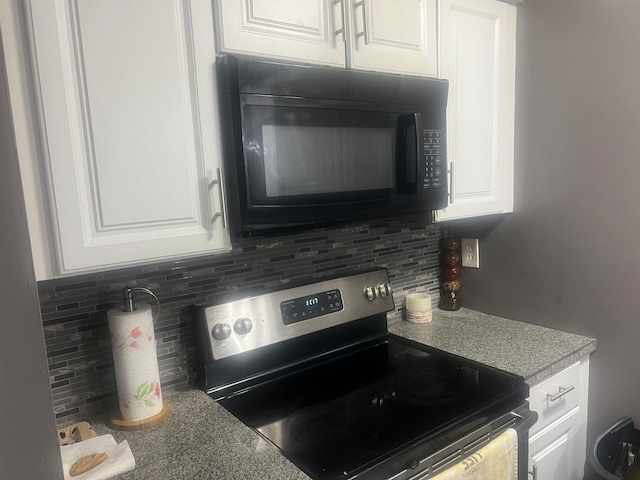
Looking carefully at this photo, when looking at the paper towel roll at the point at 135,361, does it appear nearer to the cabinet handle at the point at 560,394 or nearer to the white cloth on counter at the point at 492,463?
the white cloth on counter at the point at 492,463

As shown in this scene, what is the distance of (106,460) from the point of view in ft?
3.06

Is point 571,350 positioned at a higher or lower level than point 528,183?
lower

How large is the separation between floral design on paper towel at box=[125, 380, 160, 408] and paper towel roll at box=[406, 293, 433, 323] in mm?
980

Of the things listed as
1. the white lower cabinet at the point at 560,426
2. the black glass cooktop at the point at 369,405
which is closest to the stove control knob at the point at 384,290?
the black glass cooktop at the point at 369,405

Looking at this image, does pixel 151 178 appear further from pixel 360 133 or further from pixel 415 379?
pixel 415 379

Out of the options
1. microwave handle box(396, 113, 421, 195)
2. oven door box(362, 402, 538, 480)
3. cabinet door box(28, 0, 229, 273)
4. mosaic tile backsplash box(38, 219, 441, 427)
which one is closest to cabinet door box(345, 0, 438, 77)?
microwave handle box(396, 113, 421, 195)

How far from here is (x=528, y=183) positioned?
1.65m

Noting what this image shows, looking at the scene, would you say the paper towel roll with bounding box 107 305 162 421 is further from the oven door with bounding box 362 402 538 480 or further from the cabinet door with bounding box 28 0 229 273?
the oven door with bounding box 362 402 538 480

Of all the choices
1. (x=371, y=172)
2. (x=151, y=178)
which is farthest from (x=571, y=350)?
(x=151, y=178)

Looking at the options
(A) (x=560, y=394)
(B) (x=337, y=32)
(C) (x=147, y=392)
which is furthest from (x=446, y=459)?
(B) (x=337, y=32)

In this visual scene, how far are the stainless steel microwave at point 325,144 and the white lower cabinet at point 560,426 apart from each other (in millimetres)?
669

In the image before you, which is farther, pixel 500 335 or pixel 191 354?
pixel 500 335

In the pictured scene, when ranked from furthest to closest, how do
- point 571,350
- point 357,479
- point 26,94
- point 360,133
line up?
point 571,350
point 360,133
point 357,479
point 26,94

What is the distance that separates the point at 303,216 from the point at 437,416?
59cm
